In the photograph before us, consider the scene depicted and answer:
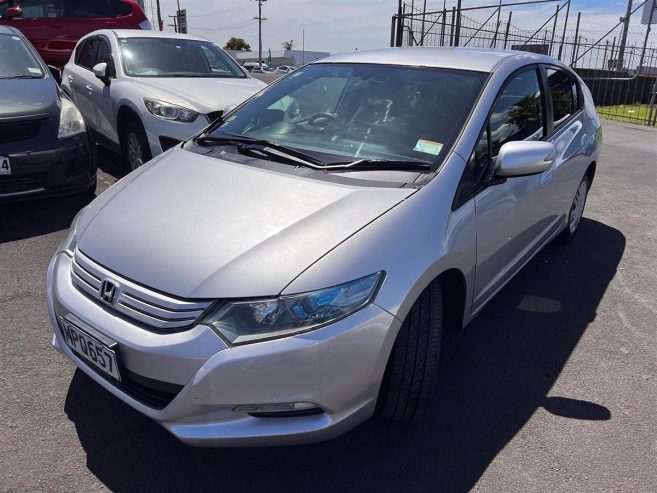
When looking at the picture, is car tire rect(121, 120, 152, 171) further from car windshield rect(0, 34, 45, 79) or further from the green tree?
the green tree

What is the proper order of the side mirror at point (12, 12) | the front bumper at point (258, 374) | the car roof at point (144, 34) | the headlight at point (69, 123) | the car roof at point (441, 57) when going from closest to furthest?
the front bumper at point (258, 374) → the car roof at point (441, 57) → the headlight at point (69, 123) → the car roof at point (144, 34) → the side mirror at point (12, 12)

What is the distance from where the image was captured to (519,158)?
8.50 feet

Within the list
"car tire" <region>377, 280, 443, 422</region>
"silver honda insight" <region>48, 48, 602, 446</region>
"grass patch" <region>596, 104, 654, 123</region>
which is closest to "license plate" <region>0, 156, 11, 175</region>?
"silver honda insight" <region>48, 48, 602, 446</region>

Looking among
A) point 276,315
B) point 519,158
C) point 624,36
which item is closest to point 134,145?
point 519,158

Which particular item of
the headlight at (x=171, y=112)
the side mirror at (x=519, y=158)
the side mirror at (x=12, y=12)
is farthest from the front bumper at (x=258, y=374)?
the side mirror at (x=12, y=12)

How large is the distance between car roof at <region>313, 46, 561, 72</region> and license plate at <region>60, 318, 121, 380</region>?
7.21ft

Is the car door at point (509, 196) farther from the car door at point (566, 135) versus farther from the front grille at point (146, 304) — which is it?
the front grille at point (146, 304)

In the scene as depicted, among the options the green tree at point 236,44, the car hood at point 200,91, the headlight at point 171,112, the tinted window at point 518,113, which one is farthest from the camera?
the green tree at point 236,44

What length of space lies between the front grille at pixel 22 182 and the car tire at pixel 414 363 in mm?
3532

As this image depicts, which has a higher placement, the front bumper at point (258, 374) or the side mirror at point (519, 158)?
the side mirror at point (519, 158)

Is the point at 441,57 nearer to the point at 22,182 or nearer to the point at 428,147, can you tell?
the point at 428,147

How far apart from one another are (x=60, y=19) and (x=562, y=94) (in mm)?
9172

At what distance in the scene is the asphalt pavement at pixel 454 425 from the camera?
2.12 meters

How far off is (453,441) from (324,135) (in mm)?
1617
